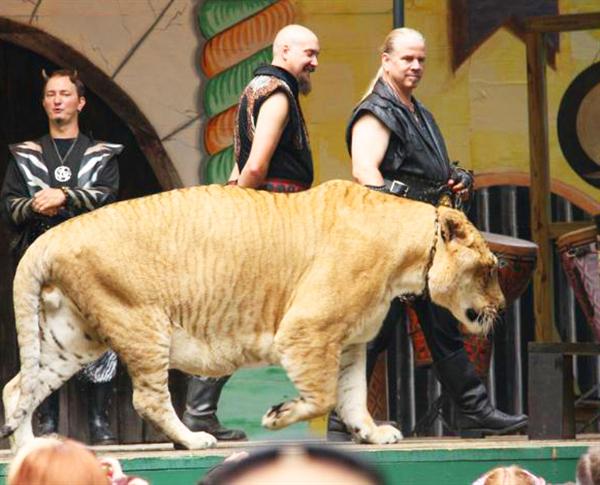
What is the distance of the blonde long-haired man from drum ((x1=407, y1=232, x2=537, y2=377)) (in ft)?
2.49

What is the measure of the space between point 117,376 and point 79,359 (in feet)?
8.20

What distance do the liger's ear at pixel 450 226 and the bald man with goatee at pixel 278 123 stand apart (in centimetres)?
68

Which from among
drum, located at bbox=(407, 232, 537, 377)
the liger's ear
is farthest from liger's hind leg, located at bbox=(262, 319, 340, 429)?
drum, located at bbox=(407, 232, 537, 377)

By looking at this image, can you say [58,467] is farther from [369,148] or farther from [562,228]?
[562,228]

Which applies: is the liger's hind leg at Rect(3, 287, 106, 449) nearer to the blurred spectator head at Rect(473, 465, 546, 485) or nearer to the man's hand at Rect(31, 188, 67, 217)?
the man's hand at Rect(31, 188, 67, 217)

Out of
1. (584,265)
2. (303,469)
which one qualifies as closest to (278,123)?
(584,265)

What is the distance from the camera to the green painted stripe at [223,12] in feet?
27.0

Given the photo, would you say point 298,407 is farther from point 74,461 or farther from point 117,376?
point 74,461

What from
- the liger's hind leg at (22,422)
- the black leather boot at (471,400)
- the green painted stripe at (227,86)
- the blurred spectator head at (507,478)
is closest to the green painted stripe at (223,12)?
the green painted stripe at (227,86)

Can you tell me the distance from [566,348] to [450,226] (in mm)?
950

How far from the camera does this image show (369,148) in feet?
21.4

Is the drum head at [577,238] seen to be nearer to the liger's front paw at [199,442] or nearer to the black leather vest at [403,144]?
the black leather vest at [403,144]

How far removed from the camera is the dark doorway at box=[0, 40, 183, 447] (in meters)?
8.39

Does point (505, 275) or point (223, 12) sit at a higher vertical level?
point (223, 12)
